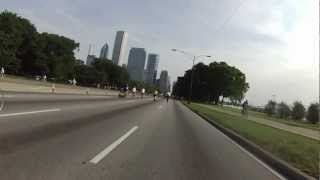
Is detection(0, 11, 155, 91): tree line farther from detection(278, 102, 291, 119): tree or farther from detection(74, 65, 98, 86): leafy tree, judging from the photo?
detection(278, 102, 291, 119): tree

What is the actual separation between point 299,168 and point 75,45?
377 ft

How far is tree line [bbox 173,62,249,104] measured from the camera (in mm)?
129125

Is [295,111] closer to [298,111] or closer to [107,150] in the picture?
[298,111]

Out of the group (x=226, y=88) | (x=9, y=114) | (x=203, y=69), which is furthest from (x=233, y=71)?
(x=9, y=114)

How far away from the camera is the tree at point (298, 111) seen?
9101cm

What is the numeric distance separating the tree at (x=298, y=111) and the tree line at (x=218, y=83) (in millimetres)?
35080

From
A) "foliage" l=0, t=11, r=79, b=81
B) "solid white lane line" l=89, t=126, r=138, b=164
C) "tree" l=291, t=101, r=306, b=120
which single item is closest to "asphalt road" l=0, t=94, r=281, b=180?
"solid white lane line" l=89, t=126, r=138, b=164

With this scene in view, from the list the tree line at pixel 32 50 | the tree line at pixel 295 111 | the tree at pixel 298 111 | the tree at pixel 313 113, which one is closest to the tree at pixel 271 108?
the tree line at pixel 295 111

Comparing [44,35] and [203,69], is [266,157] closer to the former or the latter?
[44,35]

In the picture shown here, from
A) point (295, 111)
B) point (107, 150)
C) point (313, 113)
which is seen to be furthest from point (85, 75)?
point (107, 150)

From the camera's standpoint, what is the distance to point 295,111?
93.0 meters

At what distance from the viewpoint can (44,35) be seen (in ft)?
381

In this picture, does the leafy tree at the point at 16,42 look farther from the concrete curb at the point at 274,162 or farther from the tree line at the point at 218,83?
the concrete curb at the point at 274,162

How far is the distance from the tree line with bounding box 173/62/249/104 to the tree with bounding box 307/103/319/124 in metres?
48.2
